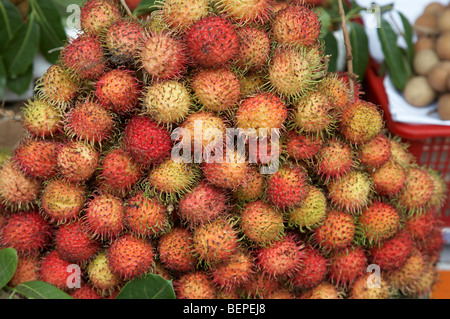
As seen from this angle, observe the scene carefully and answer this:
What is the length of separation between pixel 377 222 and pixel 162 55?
698 millimetres

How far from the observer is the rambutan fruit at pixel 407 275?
1210 millimetres

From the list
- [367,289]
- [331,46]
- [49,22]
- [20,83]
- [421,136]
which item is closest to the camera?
[367,289]

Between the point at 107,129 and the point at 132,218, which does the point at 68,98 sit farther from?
the point at 132,218

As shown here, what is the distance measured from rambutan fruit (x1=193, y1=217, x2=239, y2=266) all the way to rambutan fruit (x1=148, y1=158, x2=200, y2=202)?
10cm

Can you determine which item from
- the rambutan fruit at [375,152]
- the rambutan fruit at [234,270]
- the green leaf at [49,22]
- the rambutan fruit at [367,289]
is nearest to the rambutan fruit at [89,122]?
the rambutan fruit at [234,270]

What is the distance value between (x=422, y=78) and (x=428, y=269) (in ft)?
3.05

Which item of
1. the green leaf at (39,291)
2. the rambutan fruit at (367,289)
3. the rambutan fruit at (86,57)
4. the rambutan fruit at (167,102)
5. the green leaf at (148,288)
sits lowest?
the rambutan fruit at (367,289)

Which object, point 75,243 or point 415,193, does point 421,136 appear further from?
point 75,243

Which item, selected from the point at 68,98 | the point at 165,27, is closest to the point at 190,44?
the point at 165,27

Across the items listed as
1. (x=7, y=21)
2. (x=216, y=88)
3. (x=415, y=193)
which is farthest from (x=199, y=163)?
(x=7, y=21)

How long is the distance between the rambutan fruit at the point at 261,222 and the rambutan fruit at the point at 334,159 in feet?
0.54

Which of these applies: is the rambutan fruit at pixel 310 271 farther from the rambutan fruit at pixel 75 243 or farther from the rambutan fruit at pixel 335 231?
the rambutan fruit at pixel 75 243

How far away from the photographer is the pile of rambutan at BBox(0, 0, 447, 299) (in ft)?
3.16

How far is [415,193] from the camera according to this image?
1205mm
